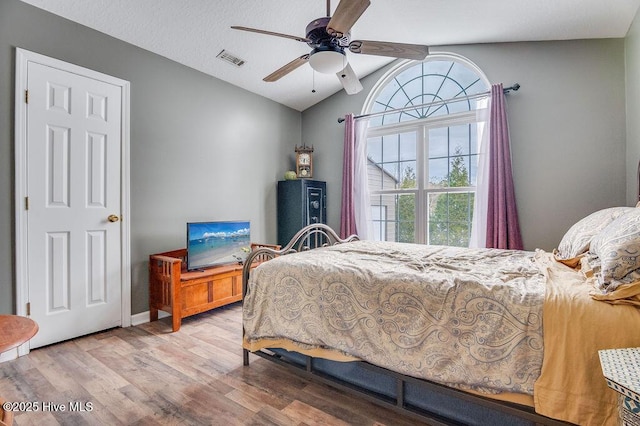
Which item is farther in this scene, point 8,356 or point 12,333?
point 8,356

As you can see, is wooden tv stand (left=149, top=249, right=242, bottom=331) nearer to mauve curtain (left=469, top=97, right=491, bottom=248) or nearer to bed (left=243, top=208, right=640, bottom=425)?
bed (left=243, top=208, right=640, bottom=425)

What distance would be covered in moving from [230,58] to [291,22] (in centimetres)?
83

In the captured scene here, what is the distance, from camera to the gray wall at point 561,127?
9.10ft

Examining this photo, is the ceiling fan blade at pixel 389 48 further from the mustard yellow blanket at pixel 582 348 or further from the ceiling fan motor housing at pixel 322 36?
the mustard yellow blanket at pixel 582 348

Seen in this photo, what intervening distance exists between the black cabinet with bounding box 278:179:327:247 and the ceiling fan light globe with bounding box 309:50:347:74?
2033 mm

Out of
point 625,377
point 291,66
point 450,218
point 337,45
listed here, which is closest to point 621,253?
point 625,377

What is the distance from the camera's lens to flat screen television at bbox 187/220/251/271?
9.95 feet

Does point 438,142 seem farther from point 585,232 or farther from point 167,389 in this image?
point 167,389

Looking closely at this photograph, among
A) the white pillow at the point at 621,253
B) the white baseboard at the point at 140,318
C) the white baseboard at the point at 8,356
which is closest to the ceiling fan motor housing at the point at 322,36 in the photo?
the white pillow at the point at 621,253

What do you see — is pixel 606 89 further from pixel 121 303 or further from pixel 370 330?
pixel 121 303

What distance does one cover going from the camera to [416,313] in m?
1.39

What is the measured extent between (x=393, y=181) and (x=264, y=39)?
2.29 metres

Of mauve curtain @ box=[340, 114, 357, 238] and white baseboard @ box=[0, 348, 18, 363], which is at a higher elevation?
mauve curtain @ box=[340, 114, 357, 238]

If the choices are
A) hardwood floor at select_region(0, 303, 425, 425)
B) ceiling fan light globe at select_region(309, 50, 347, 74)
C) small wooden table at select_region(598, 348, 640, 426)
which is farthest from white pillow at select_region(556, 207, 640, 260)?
ceiling fan light globe at select_region(309, 50, 347, 74)
